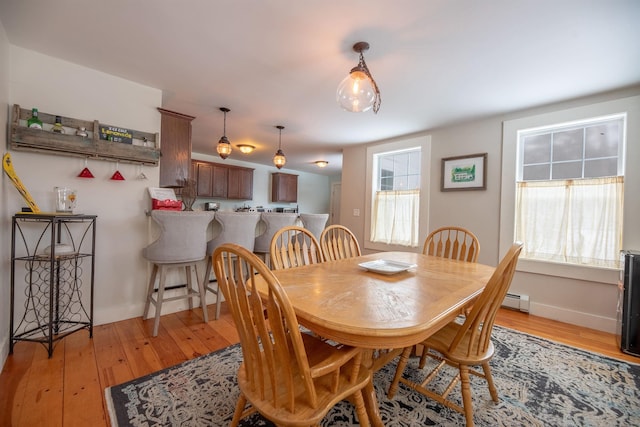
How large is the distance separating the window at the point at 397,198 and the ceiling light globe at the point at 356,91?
7.90 ft

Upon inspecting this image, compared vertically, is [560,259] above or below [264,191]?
below

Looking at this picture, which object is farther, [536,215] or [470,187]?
[470,187]

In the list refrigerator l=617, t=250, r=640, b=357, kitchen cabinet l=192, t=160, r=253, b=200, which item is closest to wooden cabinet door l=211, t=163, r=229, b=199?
kitchen cabinet l=192, t=160, r=253, b=200

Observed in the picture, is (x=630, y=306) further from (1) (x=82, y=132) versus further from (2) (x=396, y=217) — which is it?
(1) (x=82, y=132)

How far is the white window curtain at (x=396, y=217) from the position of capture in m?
3.88

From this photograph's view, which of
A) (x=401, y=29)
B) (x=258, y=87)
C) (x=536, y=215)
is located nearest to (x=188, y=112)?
(x=258, y=87)

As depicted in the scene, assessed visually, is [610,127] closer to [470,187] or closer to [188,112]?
[470,187]

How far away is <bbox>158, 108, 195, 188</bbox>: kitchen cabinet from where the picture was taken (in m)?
2.76

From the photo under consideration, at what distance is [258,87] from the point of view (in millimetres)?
2578

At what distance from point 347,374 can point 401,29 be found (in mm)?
1983

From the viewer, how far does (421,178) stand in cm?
378

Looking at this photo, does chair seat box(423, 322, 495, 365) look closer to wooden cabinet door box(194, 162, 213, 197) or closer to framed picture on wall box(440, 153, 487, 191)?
framed picture on wall box(440, 153, 487, 191)

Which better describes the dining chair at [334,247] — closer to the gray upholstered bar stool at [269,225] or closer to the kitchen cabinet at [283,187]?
the gray upholstered bar stool at [269,225]

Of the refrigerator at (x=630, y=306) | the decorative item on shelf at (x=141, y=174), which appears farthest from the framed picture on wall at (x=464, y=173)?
the decorative item on shelf at (x=141, y=174)
